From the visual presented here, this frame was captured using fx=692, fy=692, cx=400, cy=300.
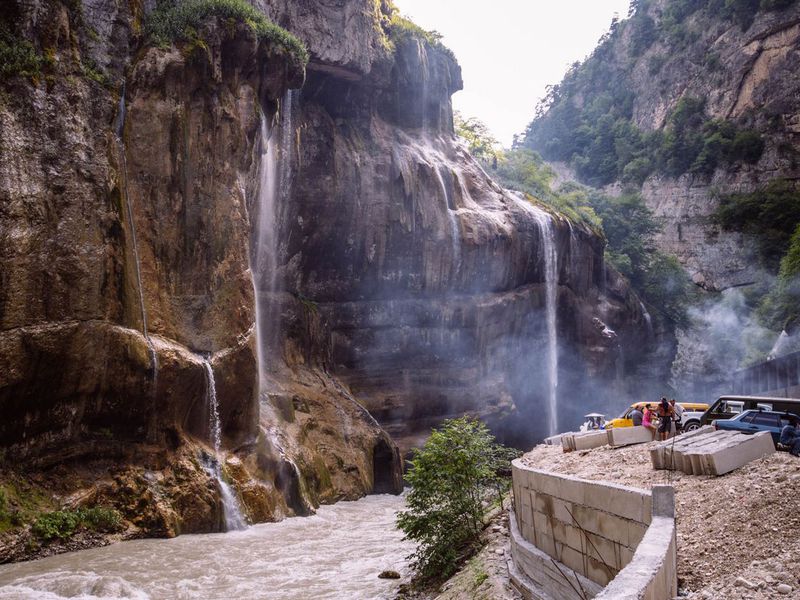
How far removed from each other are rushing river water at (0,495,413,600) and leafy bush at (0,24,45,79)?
1085 centimetres

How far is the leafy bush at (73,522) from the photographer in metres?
14.4

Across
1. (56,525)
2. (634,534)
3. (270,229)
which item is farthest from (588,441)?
(270,229)

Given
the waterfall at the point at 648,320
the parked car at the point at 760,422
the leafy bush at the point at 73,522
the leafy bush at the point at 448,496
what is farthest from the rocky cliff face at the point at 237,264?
the waterfall at the point at 648,320

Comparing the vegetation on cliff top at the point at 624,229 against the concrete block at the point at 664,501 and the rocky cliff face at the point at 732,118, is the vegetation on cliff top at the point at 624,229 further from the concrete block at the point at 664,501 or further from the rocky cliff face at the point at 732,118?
the concrete block at the point at 664,501

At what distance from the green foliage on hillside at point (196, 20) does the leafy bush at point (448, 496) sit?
541 inches

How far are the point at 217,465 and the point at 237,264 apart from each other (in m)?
6.00

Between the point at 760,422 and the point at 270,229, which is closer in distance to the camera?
the point at 760,422

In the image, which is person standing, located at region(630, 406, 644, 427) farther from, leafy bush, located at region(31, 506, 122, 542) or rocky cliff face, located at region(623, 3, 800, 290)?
rocky cliff face, located at region(623, 3, 800, 290)

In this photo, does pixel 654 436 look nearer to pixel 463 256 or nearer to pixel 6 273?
pixel 6 273

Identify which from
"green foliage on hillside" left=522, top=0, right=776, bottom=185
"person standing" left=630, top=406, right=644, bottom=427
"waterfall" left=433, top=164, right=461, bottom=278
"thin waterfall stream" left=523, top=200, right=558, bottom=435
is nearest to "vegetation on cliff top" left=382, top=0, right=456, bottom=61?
"waterfall" left=433, top=164, right=461, bottom=278

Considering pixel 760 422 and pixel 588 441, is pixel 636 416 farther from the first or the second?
pixel 760 422

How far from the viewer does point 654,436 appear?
1720 cm

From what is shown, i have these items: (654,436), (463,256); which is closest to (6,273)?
(654,436)

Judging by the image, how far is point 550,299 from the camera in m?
39.9
